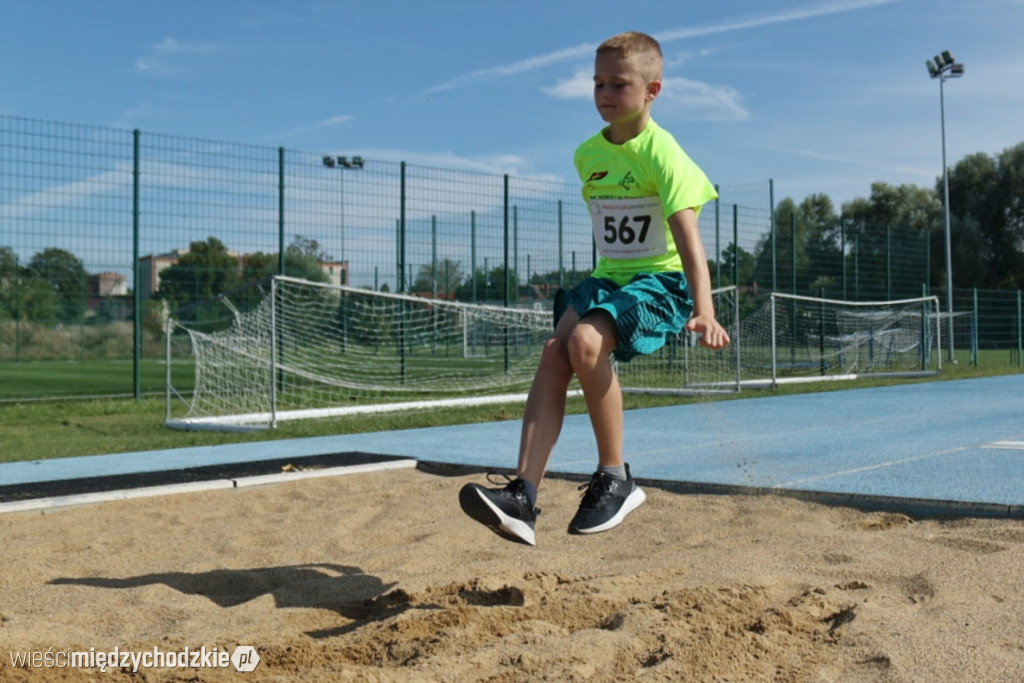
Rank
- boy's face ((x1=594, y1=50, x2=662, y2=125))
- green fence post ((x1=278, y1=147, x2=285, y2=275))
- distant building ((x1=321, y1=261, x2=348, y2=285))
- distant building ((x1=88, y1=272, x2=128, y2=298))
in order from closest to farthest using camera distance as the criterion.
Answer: boy's face ((x1=594, y1=50, x2=662, y2=125)), distant building ((x1=88, y1=272, x2=128, y2=298)), green fence post ((x1=278, y1=147, x2=285, y2=275)), distant building ((x1=321, y1=261, x2=348, y2=285))

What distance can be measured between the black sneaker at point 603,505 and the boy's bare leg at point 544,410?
0.19 metres

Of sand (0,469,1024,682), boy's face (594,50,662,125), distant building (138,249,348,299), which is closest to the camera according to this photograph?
sand (0,469,1024,682)

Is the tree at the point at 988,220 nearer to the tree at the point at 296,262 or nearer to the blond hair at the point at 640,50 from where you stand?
the tree at the point at 296,262

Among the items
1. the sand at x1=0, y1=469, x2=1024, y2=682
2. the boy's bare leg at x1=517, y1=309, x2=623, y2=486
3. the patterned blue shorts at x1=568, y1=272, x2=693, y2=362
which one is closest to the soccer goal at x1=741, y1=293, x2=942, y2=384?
the sand at x1=0, y1=469, x2=1024, y2=682

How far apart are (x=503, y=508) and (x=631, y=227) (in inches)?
43.7

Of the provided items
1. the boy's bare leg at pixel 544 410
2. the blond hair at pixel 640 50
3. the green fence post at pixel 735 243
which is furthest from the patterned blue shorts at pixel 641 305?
the green fence post at pixel 735 243

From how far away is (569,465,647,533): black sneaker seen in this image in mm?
3486

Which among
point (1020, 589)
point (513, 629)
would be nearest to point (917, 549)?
point (1020, 589)

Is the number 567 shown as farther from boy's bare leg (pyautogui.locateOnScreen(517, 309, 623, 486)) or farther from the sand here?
the sand

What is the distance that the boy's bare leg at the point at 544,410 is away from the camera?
3.51 meters

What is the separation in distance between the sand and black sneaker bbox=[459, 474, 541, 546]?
0.84 feet

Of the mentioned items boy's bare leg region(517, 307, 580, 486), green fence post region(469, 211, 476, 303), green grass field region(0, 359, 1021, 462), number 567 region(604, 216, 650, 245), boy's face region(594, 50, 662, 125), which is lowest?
green grass field region(0, 359, 1021, 462)

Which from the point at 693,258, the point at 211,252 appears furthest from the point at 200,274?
the point at 693,258

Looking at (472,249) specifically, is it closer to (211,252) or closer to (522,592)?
(211,252)
